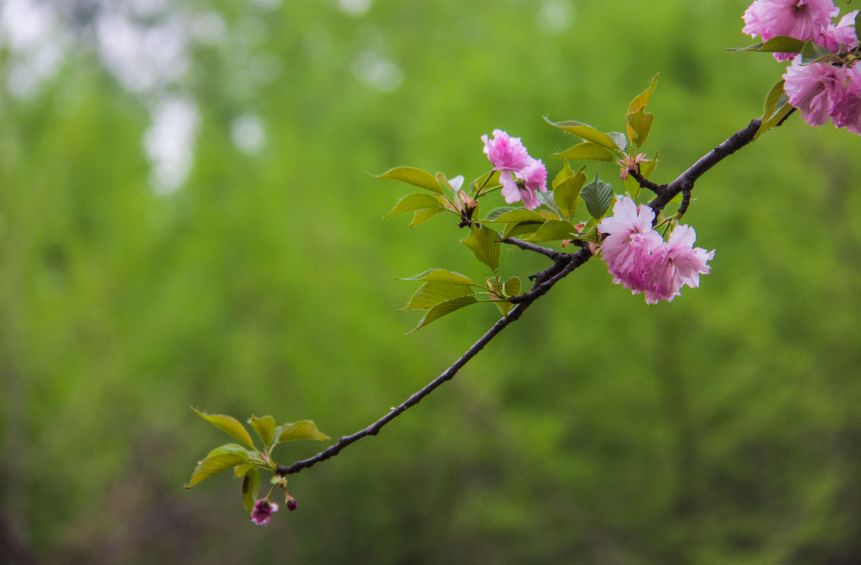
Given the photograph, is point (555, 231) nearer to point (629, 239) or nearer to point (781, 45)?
point (629, 239)

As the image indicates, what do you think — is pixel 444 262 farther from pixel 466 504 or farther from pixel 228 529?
pixel 228 529

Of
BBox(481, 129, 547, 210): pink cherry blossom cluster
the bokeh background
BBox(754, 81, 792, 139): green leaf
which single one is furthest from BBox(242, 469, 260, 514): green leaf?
the bokeh background

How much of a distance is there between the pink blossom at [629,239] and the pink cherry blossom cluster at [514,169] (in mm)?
93

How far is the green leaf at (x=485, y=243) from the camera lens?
679 mm

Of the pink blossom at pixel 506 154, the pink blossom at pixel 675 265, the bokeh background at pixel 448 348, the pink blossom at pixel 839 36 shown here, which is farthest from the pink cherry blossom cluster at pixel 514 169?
the bokeh background at pixel 448 348

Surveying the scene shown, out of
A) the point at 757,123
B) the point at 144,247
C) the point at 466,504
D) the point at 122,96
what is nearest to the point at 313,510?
the point at 466,504

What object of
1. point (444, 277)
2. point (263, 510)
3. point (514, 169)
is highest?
point (514, 169)

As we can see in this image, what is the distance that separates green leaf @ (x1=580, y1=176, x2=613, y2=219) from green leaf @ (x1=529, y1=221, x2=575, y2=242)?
30mm

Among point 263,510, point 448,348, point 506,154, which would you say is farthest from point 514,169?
point 448,348

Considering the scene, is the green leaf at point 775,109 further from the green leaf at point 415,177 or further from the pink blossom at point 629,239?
the green leaf at point 415,177

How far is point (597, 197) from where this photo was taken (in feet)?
2.23

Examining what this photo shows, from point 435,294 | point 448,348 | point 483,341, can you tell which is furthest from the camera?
point 448,348

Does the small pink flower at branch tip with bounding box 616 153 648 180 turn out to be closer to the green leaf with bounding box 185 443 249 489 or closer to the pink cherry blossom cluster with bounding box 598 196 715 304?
the pink cherry blossom cluster with bounding box 598 196 715 304

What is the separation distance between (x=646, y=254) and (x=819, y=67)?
158 millimetres
